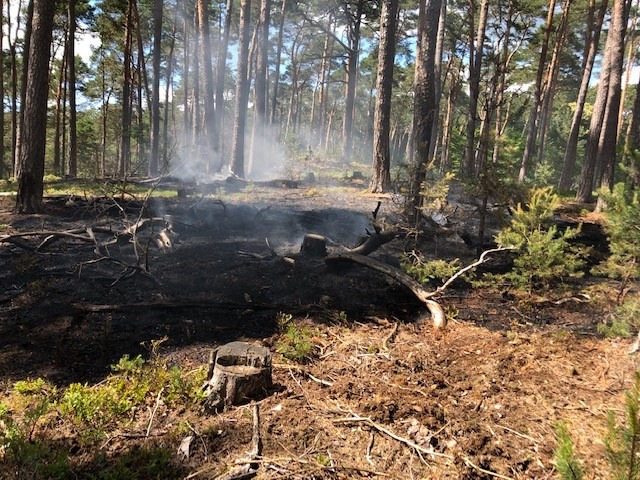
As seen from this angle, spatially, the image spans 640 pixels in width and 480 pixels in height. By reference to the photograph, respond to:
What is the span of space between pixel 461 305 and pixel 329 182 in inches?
499

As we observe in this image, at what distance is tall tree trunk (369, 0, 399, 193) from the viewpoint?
1280cm

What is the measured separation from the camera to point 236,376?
132 inches

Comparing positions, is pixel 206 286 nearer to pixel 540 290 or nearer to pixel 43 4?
pixel 540 290

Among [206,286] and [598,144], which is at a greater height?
[598,144]

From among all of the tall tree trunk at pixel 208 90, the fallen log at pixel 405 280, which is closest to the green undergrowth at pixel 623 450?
the fallen log at pixel 405 280

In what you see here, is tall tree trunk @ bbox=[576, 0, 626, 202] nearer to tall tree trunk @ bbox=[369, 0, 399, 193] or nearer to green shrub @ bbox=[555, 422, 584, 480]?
tall tree trunk @ bbox=[369, 0, 399, 193]

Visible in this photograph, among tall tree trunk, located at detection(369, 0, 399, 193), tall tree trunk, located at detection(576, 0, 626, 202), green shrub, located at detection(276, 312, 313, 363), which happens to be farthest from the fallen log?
tall tree trunk, located at detection(576, 0, 626, 202)

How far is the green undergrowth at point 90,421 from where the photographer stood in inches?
103

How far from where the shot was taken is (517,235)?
19.0 ft

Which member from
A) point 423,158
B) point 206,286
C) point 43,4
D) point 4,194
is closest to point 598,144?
point 423,158

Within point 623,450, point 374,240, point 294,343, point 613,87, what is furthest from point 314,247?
point 613,87

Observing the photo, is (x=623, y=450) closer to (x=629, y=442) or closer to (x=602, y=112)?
(x=629, y=442)

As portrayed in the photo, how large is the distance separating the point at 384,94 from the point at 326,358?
11.4 meters

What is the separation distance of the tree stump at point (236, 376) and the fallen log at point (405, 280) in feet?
8.11
